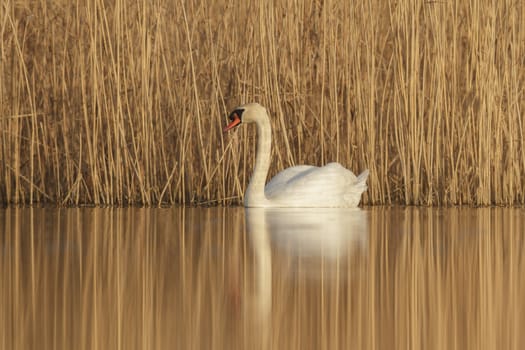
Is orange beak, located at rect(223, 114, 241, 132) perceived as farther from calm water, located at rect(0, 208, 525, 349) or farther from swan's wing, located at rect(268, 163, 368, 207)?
calm water, located at rect(0, 208, 525, 349)

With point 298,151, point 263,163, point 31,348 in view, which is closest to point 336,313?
point 31,348

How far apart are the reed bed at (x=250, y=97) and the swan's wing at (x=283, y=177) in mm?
372

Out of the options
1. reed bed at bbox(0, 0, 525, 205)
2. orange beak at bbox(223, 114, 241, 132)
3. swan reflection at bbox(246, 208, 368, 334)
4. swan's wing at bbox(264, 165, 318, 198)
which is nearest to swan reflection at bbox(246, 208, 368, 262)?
swan reflection at bbox(246, 208, 368, 334)

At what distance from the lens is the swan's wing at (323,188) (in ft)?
28.4

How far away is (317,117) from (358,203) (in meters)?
0.75

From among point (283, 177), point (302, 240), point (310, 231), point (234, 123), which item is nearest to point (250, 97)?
point (234, 123)

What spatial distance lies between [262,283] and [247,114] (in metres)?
4.38

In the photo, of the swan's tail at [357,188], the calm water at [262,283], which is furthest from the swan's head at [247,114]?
the calm water at [262,283]

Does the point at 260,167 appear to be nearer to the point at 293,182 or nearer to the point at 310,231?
the point at 293,182

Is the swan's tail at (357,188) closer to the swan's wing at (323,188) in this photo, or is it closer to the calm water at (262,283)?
the swan's wing at (323,188)

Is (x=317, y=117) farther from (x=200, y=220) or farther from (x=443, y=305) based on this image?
(x=443, y=305)

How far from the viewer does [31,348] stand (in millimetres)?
3297

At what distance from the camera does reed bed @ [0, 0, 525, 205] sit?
9211 mm

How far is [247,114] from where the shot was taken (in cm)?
898
